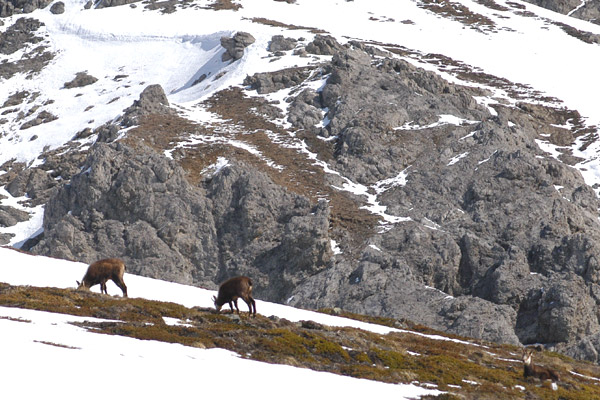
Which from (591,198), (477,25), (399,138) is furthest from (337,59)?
(477,25)

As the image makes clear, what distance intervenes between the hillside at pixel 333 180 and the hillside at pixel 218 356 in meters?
16.8

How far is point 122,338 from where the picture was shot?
19.3 meters

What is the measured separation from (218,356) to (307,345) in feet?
15.9

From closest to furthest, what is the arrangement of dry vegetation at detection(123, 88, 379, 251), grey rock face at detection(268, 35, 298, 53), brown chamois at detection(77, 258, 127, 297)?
brown chamois at detection(77, 258, 127, 297) → dry vegetation at detection(123, 88, 379, 251) → grey rock face at detection(268, 35, 298, 53)

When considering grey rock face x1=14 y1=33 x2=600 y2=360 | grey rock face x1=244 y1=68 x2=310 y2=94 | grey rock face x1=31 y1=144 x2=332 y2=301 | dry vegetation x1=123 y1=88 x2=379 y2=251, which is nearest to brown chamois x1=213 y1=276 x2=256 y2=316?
grey rock face x1=14 y1=33 x2=600 y2=360

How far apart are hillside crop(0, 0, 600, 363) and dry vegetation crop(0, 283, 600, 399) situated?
18623mm

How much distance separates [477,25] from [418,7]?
15502mm

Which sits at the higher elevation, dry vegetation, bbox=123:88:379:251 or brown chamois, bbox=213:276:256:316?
brown chamois, bbox=213:276:256:316

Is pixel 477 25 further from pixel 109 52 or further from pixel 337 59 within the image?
pixel 109 52

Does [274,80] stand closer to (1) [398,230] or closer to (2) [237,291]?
(1) [398,230]

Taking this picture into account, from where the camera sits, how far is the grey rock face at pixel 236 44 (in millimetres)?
97231

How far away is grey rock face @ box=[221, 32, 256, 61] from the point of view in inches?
3828

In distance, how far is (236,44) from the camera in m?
98.4

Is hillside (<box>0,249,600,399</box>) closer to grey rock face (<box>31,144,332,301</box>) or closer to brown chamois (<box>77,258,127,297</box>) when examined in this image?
brown chamois (<box>77,258,127,297</box>)
